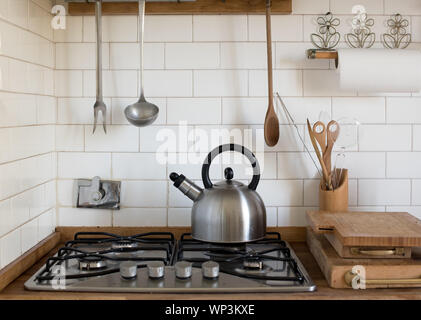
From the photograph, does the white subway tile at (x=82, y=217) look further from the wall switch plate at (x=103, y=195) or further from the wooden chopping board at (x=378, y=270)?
the wooden chopping board at (x=378, y=270)

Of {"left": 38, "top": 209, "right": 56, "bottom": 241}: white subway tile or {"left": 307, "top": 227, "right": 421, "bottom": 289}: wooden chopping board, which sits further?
{"left": 38, "top": 209, "right": 56, "bottom": 241}: white subway tile

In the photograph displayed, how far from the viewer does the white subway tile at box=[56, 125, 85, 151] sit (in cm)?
180

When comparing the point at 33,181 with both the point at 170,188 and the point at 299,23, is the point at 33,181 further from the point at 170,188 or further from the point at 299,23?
the point at 299,23

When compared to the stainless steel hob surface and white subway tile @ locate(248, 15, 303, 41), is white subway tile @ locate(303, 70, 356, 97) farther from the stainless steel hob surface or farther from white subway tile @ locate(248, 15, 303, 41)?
the stainless steel hob surface

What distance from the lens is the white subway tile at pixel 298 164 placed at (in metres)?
1.80

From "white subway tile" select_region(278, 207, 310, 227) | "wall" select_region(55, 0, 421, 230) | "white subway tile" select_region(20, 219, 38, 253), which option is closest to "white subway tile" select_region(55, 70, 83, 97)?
"wall" select_region(55, 0, 421, 230)

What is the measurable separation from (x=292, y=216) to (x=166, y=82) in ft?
2.05

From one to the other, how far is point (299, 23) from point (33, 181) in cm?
100

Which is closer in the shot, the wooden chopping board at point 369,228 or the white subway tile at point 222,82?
the wooden chopping board at point 369,228

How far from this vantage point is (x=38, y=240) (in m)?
1.63

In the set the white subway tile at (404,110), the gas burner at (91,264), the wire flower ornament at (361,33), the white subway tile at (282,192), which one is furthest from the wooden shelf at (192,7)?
the gas burner at (91,264)

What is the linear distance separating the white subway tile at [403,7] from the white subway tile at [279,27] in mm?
293

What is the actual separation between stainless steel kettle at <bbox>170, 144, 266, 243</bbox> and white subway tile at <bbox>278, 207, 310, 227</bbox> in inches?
8.8

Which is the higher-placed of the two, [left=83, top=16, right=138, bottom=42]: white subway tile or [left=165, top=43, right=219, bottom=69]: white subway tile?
[left=83, top=16, right=138, bottom=42]: white subway tile
